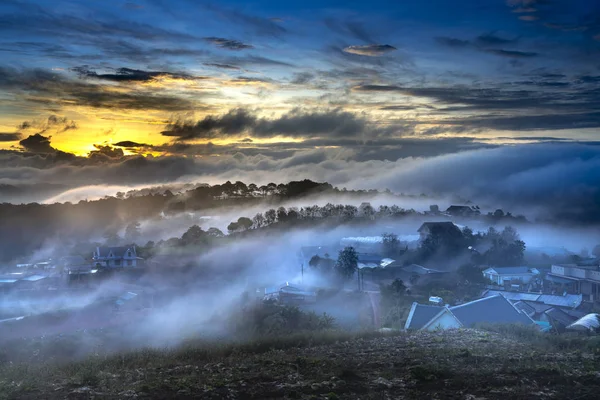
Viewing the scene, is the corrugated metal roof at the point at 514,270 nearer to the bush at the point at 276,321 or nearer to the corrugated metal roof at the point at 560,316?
the corrugated metal roof at the point at 560,316

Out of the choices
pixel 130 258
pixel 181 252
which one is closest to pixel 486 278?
pixel 181 252

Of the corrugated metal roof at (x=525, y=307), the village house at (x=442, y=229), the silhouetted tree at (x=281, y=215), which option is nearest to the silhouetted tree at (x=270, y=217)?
the silhouetted tree at (x=281, y=215)

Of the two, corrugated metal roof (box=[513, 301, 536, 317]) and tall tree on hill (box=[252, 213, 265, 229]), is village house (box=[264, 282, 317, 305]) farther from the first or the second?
tall tree on hill (box=[252, 213, 265, 229])

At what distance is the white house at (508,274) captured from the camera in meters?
27.9

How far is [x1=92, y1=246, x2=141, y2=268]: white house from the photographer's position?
101 ft

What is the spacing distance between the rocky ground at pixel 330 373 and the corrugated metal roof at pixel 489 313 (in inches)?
179

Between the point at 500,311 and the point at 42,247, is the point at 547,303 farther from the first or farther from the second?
the point at 42,247

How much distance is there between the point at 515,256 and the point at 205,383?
91.8 ft

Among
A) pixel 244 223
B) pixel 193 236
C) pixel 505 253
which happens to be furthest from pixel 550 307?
pixel 244 223

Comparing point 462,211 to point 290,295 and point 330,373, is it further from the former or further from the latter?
point 330,373

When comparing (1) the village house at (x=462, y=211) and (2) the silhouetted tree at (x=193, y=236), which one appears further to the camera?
(1) the village house at (x=462, y=211)

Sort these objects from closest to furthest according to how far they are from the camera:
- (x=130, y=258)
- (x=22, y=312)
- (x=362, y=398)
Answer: (x=362, y=398), (x=22, y=312), (x=130, y=258)

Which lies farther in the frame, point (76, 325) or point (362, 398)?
point (76, 325)

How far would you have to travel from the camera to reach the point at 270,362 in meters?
10.2
